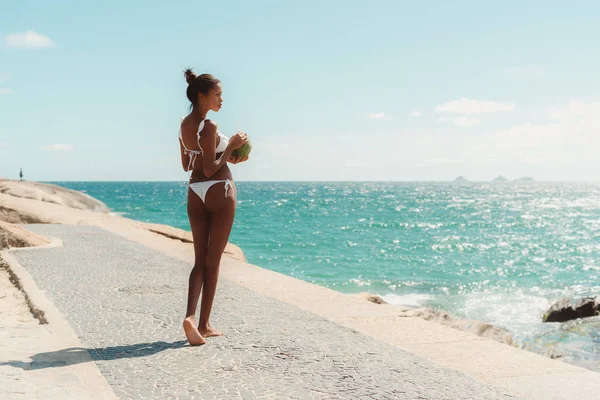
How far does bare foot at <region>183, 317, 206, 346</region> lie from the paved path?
0.07 metres

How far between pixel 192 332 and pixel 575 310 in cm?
1105

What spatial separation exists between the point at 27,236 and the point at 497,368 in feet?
32.9

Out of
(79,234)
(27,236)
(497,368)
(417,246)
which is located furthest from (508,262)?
(497,368)

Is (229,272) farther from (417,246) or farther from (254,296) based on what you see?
(417,246)

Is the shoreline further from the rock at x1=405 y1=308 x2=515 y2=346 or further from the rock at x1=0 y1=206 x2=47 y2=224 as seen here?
the rock at x1=0 y1=206 x2=47 y2=224

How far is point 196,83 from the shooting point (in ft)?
16.3

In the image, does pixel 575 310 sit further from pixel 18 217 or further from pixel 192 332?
pixel 18 217

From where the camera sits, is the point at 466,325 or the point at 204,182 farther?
the point at 466,325

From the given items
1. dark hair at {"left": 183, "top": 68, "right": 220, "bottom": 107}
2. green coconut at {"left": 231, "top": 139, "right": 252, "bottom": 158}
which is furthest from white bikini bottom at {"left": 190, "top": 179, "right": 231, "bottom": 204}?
dark hair at {"left": 183, "top": 68, "right": 220, "bottom": 107}

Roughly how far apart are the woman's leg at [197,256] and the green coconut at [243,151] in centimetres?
48

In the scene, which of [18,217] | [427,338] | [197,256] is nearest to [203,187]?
[197,256]

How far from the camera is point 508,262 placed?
26.3 metres

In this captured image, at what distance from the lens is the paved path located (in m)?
3.90

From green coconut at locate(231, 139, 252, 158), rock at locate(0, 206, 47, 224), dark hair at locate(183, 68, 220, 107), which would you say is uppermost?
dark hair at locate(183, 68, 220, 107)
